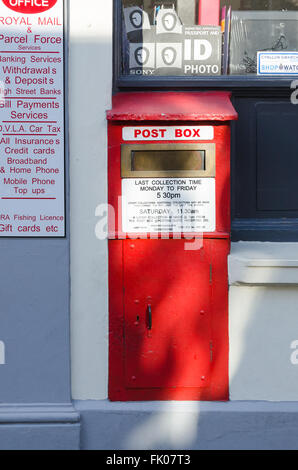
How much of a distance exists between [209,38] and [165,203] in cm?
118

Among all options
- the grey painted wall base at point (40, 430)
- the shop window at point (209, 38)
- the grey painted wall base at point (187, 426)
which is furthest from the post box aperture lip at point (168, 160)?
the grey painted wall base at point (40, 430)

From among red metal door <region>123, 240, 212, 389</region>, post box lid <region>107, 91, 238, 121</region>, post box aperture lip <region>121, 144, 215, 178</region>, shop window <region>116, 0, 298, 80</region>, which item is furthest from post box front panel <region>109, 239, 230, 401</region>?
shop window <region>116, 0, 298, 80</region>

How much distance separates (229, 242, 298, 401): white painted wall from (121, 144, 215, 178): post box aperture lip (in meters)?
0.59

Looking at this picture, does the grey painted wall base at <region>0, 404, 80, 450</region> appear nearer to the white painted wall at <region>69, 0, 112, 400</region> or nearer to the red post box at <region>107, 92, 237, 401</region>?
the white painted wall at <region>69, 0, 112, 400</region>

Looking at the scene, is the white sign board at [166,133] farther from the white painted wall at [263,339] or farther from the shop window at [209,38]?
the white painted wall at [263,339]

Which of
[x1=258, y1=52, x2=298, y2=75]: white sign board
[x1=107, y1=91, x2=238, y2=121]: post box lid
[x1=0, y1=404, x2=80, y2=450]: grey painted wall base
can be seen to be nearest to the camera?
[x1=107, y1=91, x2=238, y2=121]: post box lid

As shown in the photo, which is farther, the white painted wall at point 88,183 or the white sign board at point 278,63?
the white sign board at point 278,63

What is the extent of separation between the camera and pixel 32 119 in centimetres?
385

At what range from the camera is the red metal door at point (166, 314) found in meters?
3.88

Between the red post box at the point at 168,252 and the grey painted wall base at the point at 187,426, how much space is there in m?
0.09

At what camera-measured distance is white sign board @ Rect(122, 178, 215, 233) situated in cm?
388

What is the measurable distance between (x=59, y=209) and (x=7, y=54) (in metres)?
1.00

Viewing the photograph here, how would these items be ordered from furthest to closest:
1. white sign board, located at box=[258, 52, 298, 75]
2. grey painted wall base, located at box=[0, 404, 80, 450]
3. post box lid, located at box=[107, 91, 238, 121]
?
white sign board, located at box=[258, 52, 298, 75], grey painted wall base, located at box=[0, 404, 80, 450], post box lid, located at box=[107, 91, 238, 121]
